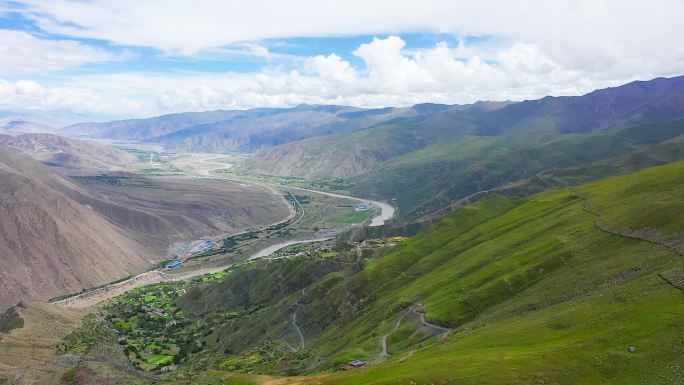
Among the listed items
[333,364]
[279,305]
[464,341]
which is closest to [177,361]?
[279,305]

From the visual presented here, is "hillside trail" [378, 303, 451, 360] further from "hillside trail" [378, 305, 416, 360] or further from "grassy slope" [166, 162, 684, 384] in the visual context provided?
"grassy slope" [166, 162, 684, 384]

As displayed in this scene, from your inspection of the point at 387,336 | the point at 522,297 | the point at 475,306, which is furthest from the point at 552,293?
the point at 387,336

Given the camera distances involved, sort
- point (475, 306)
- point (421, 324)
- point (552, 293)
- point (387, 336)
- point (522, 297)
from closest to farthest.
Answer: point (552, 293) → point (522, 297) → point (475, 306) → point (387, 336) → point (421, 324)

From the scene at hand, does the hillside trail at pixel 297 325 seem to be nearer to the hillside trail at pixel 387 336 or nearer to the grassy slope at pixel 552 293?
the grassy slope at pixel 552 293

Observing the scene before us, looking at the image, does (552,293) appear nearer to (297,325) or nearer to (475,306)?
(475,306)

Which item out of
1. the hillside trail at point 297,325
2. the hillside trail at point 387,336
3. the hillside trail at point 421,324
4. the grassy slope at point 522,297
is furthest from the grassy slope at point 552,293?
the hillside trail at point 297,325

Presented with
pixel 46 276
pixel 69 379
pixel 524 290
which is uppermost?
pixel 524 290

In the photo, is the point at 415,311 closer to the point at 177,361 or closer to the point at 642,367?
the point at 642,367

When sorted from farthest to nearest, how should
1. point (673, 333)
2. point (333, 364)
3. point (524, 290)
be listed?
1. point (524, 290)
2. point (333, 364)
3. point (673, 333)

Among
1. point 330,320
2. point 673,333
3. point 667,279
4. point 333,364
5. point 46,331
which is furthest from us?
point 46,331
